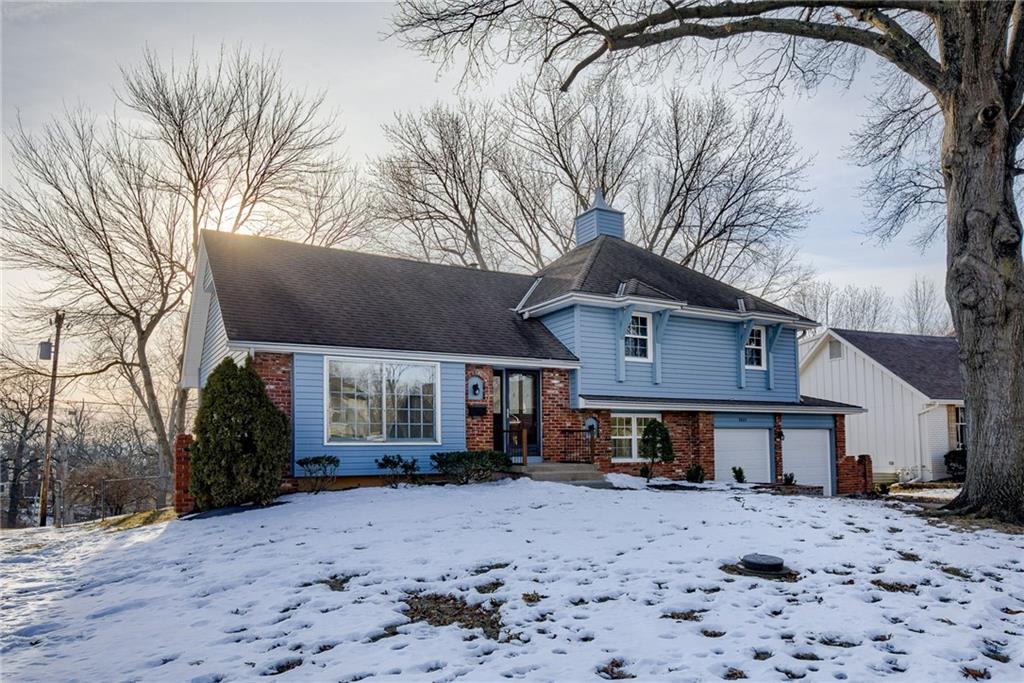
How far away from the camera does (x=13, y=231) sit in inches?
811

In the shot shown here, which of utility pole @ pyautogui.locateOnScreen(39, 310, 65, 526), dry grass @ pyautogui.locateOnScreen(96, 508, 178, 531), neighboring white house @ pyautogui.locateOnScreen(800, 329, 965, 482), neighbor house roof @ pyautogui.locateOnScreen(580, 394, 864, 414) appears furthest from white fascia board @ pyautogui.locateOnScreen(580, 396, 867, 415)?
utility pole @ pyautogui.locateOnScreen(39, 310, 65, 526)

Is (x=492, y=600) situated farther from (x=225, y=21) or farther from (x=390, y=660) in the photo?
(x=225, y=21)

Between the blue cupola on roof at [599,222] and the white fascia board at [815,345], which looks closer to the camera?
the blue cupola on roof at [599,222]

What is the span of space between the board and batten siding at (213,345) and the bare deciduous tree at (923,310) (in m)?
46.4

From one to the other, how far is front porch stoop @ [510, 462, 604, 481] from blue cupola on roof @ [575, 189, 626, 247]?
794 centimetres

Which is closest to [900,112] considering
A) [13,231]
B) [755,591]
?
[755,591]

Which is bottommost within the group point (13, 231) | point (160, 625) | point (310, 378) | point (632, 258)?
point (160, 625)

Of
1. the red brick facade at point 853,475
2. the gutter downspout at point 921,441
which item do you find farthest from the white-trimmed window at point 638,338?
the gutter downspout at point 921,441

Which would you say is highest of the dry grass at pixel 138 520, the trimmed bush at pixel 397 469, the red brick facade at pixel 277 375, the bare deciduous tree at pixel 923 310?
the bare deciduous tree at pixel 923 310

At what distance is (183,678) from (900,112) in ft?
53.2

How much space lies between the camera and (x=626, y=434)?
16.4 metres

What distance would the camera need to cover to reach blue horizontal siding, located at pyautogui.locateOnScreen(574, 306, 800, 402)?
1612 cm

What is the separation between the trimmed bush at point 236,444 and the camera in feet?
37.0

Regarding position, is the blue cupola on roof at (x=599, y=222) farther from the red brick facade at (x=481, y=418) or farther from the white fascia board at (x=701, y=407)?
the red brick facade at (x=481, y=418)
